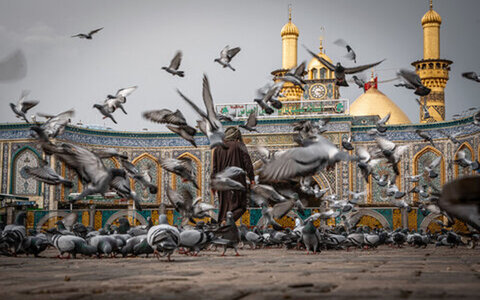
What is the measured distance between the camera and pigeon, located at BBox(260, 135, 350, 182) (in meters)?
6.25

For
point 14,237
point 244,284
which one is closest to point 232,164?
point 14,237

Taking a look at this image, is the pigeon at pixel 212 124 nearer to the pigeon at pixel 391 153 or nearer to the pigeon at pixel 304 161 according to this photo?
the pigeon at pixel 304 161

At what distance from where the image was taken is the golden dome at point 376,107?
3459 centimetres

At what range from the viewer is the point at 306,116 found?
2772 cm

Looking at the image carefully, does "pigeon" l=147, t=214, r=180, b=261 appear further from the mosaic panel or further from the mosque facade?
the mosaic panel

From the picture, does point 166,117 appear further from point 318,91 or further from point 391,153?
point 318,91

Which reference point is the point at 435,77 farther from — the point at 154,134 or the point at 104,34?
the point at 104,34

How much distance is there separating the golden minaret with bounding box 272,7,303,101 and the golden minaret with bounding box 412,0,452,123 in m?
5.94

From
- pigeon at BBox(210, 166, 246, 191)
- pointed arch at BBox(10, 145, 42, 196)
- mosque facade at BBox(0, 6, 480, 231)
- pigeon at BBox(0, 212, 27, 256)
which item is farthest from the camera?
pointed arch at BBox(10, 145, 42, 196)

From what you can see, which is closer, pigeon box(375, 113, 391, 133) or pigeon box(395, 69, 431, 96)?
pigeon box(395, 69, 431, 96)

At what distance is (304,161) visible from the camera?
6.33 m

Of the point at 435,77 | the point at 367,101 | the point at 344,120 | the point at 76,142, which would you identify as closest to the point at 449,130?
the point at 344,120

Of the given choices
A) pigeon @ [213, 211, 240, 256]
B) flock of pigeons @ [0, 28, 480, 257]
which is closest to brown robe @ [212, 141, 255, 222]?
flock of pigeons @ [0, 28, 480, 257]

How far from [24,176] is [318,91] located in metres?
14.3
